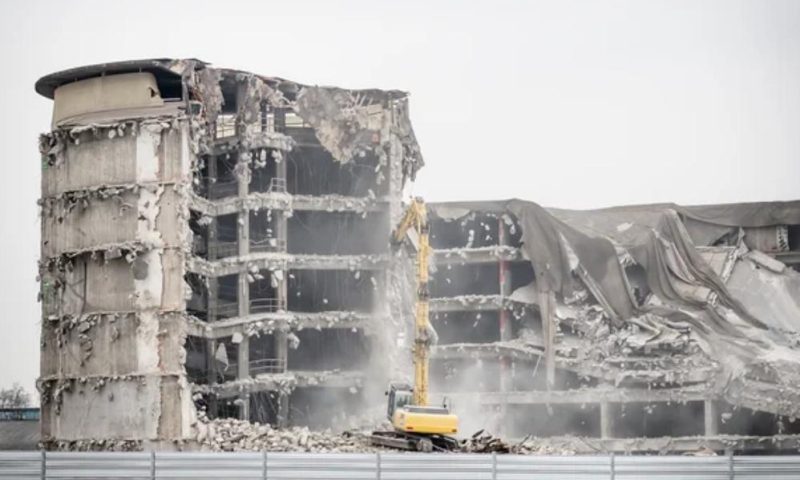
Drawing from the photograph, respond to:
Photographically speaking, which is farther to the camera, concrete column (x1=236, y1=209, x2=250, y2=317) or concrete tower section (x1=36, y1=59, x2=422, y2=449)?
concrete column (x1=236, y1=209, x2=250, y2=317)

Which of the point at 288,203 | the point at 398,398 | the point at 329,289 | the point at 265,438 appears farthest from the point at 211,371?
the point at 398,398

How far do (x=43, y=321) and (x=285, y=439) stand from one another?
12.2 metres

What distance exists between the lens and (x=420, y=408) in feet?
133

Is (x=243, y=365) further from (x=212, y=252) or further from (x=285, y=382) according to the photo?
(x=212, y=252)

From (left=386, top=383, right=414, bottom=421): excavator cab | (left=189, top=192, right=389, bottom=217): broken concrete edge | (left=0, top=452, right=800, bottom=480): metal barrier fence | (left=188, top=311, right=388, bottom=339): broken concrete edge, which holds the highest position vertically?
(left=189, top=192, right=389, bottom=217): broken concrete edge

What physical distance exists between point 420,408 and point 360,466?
13.1m

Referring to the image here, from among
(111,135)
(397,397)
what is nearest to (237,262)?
(111,135)

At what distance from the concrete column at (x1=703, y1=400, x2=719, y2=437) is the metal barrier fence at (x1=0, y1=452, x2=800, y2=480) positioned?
84.6 ft

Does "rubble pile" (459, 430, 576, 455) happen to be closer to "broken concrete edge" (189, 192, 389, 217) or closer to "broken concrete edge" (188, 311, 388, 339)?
"broken concrete edge" (188, 311, 388, 339)

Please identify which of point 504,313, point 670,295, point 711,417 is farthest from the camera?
point 504,313

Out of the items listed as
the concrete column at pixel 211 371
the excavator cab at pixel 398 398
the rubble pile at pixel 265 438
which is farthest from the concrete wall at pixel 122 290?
the excavator cab at pixel 398 398

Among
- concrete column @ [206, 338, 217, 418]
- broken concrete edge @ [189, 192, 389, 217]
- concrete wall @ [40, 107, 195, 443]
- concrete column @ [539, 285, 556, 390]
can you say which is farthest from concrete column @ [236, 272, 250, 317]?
concrete column @ [539, 285, 556, 390]

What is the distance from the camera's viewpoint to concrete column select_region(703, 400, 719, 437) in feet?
173

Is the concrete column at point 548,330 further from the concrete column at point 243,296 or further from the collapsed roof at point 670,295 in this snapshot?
the concrete column at point 243,296
